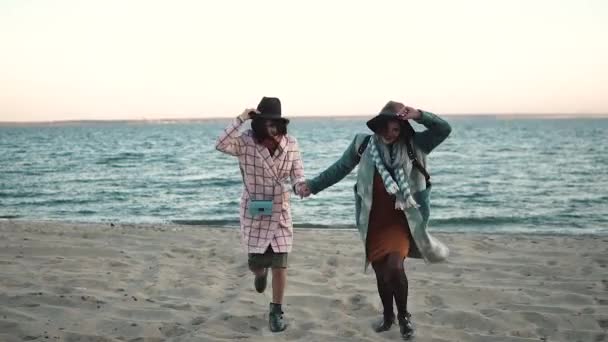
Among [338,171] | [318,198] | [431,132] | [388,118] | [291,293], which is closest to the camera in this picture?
[388,118]

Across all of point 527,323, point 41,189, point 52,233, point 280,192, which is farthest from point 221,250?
point 41,189

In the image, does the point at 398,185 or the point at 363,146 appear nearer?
the point at 398,185

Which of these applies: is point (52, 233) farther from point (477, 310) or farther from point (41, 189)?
point (41, 189)

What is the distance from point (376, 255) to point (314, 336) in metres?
0.85

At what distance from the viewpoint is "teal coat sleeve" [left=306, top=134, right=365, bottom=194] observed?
4.90m

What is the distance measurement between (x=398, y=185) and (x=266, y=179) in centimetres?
110

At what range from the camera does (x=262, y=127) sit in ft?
15.6

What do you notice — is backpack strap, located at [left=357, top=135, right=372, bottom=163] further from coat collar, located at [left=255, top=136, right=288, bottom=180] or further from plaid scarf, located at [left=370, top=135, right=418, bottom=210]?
coat collar, located at [left=255, top=136, right=288, bottom=180]

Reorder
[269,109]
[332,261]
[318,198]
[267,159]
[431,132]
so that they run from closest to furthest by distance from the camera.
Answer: [431,132] < [269,109] < [267,159] < [332,261] < [318,198]

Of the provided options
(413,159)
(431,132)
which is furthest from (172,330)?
Result: (431,132)

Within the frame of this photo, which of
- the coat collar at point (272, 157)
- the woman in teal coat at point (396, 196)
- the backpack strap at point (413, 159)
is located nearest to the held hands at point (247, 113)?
the coat collar at point (272, 157)

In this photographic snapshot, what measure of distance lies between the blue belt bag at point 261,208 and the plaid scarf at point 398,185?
37.3 inches

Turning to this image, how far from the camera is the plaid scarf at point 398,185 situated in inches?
176

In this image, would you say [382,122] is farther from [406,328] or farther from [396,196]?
[406,328]
